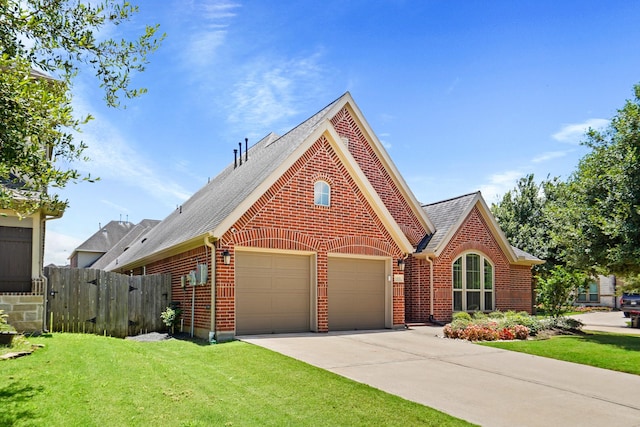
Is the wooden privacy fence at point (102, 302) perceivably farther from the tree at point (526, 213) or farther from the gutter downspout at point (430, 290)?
the tree at point (526, 213)

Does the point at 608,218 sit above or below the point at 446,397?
above

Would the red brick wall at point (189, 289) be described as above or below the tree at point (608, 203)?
below

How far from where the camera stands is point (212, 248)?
508 inches

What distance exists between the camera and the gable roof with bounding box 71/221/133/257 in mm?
41438

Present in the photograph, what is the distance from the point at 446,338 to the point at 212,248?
697cm

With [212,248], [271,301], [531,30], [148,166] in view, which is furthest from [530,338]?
[148,166]

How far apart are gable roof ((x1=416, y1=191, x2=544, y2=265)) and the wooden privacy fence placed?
9.86 metres

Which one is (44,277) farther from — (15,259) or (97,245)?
(97,245)

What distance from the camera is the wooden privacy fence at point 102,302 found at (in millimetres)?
13672

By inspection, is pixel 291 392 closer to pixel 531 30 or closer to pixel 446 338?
pixel 446 338

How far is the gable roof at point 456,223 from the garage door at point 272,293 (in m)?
6.20

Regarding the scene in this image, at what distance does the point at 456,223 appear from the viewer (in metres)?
19.2

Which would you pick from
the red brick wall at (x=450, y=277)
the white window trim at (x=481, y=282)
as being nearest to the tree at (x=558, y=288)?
the white window trim at (x=481, y=282)

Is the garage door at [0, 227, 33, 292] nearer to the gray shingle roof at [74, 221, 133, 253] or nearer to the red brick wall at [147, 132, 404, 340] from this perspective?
the red brick wall at [147, 132, 404, 340]
